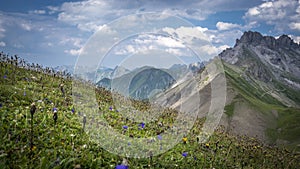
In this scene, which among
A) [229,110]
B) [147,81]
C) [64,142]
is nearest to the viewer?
[64,142]

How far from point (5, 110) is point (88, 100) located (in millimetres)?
4606

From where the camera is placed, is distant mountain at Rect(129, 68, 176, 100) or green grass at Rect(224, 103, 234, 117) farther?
green grass at Rect(224, 103, 234, 117)

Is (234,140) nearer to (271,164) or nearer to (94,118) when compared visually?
(271,164)

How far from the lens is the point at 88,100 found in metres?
11.3

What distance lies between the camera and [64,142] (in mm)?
6250

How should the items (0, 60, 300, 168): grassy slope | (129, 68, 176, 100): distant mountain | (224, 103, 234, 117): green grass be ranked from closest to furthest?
1. (0, 60, 300, 168): grassy slope
2. (129, 68, 176, 100): distant mountain
3. (224, 103, 234, 117): green grass

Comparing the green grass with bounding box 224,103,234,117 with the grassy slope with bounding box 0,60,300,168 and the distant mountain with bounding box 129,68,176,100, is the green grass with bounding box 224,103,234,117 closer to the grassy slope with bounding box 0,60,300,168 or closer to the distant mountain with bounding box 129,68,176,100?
the distant mountain with bounding box 129,68,176,100

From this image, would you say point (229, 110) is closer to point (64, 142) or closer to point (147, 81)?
point (147, 81)

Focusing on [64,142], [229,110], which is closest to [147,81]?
[64,142]

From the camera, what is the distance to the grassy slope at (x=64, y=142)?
5.22 metres

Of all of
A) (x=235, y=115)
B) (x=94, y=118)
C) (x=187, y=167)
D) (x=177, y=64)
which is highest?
(x=177, y=64)

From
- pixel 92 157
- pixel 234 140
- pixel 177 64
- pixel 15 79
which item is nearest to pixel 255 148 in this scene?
pixel 234 140

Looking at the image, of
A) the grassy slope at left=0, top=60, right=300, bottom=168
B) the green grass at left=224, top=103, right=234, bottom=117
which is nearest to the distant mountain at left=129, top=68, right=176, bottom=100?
the grassy slope at left=0, top=60, right=300, bottom=168

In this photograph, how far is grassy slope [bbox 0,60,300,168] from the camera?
5.22 metres
